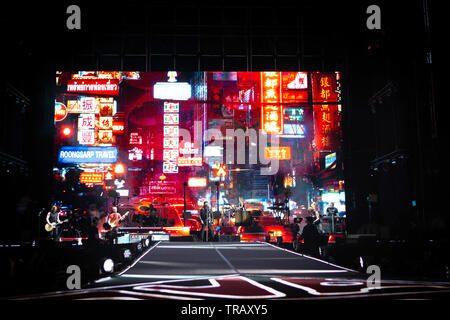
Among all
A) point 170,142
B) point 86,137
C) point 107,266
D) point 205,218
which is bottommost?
point 107,266

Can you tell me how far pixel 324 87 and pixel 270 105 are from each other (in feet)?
9.23

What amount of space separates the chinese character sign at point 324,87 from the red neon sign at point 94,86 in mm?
10206

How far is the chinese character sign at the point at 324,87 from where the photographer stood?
1986 centimetres

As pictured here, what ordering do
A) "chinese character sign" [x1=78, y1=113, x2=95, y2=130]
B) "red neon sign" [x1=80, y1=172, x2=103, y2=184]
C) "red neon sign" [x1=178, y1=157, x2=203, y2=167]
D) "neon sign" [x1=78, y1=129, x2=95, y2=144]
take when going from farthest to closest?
"red neon sign" [x1=178, y1=157, x2=203, y2=167]
"red neon sign" [x1=80, y1=172, x2=103, y2=184]
"chinese character sign" [x1=78, y1=113, x2=95, y2=130]
"neon sign" [x1=78, y1=129, x2=95, y2=144]

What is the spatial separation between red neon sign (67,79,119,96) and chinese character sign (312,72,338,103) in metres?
10.2

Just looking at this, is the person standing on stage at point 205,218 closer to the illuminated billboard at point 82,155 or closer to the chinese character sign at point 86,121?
the illuminated billboard at point 82,155

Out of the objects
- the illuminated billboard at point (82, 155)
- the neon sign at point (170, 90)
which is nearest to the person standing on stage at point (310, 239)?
the illuminated billboard at point (82, 155)

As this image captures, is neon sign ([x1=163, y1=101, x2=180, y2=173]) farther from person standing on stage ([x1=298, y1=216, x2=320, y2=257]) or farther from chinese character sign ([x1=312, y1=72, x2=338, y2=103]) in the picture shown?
person standing on stage ([x1=298, y1=216, x2=320, y2=257])

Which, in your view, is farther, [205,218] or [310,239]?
[205,218]

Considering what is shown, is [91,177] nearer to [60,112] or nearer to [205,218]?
[60,112]

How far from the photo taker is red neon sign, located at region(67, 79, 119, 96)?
67.7ft

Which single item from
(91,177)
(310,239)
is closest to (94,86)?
(91,177)

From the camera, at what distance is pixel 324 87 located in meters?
20.1

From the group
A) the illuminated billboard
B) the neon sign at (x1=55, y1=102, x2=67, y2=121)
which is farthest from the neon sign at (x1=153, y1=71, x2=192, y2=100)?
the illuminated billboard
